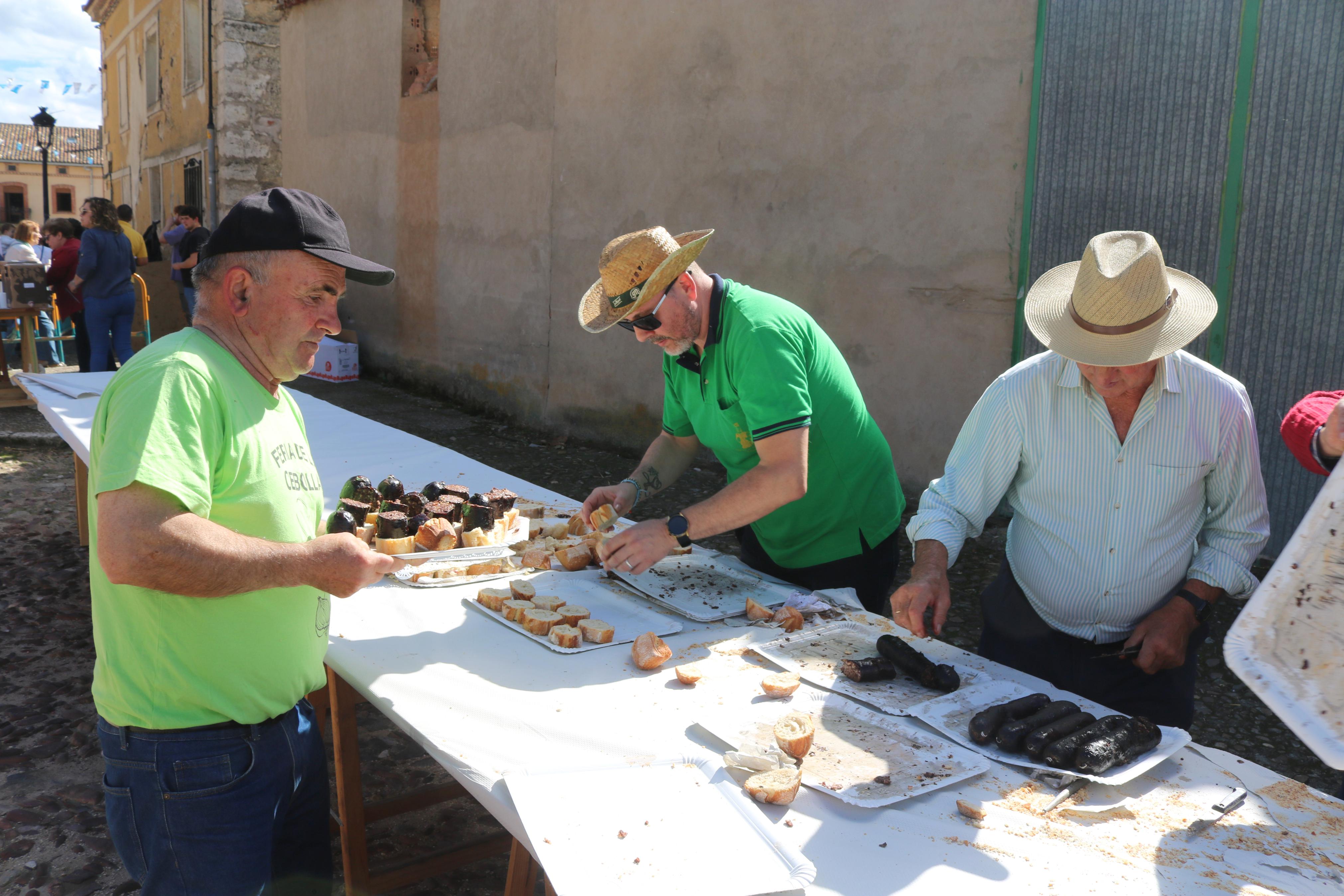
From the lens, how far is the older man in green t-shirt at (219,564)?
1629mm

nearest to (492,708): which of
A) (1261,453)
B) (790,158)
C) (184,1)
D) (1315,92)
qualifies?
(1261,453)

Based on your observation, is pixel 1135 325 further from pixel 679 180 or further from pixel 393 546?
pixel 679 180

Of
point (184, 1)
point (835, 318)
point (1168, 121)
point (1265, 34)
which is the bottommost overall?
point (835, 318)

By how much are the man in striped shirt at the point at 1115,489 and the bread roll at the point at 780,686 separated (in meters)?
0.47

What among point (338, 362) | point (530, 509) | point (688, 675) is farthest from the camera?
point (338, 362)

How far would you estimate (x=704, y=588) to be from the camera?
281cm

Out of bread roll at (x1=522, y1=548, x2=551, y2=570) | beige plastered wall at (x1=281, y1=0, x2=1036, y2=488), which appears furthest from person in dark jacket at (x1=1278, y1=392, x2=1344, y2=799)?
beige plastered wall at (x1=281, y1=0, x2=1036, y2=488)

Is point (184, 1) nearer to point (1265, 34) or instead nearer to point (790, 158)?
point (790, 158)

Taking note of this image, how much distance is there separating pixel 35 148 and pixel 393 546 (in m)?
55.1

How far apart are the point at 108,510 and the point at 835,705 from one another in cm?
146

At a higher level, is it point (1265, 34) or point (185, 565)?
point (1265, 34)

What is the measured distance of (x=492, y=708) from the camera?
2012 mm

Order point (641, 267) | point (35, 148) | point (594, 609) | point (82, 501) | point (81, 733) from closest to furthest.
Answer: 1. point (594, 609)
2. point (641, 267)
3. point (81, 733)
4. point (82, 501)
5. point (35, 148)

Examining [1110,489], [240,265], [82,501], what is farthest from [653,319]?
[82,501]
